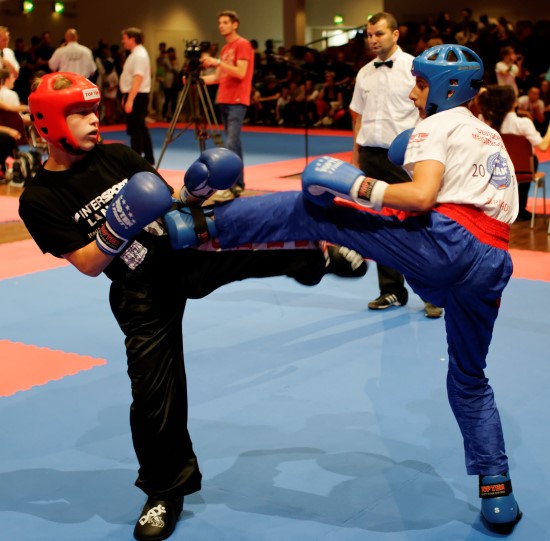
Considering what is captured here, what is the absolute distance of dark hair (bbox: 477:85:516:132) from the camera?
26.4ft

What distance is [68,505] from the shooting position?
3379 millimetres

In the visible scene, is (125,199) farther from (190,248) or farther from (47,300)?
(47,300)

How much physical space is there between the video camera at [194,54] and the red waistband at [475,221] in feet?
23.6

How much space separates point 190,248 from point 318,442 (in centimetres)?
124

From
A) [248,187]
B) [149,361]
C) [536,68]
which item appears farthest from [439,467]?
[536,68]

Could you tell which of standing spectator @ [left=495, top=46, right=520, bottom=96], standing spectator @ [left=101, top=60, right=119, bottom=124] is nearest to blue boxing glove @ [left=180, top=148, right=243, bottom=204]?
standing spectator @ [left=495, top=46, right=520, bottom=96]

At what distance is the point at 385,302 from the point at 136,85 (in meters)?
6.24

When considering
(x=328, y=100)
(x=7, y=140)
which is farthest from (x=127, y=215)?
(x=328, y=100)

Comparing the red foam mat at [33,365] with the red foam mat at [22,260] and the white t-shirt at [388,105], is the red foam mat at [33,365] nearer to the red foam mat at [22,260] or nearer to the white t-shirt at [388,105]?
the red foam mat at [22,260]

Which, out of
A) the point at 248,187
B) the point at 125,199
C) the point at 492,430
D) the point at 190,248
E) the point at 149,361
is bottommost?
the point at 248,187

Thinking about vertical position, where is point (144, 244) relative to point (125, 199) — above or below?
below

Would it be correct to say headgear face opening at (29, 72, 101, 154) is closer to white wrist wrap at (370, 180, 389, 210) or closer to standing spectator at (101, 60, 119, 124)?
white wrist wrap at (370, 180, 389, 210)

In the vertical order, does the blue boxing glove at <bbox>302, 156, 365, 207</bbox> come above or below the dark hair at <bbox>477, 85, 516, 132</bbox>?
above

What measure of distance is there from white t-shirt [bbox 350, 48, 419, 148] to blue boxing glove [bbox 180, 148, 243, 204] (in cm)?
284
